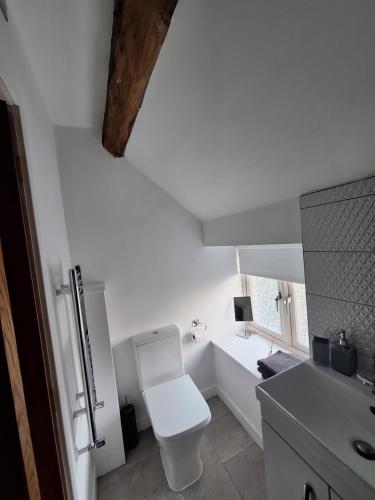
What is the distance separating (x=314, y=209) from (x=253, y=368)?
1.28 m

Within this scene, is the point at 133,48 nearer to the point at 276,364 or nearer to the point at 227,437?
the point at 276,364

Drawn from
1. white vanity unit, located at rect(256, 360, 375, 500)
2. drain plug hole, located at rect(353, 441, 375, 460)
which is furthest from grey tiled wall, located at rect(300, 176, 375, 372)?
drain plug hole, located at rect(353, 441, 375, 460)

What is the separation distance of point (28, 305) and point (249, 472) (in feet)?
6.10

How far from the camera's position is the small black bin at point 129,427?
1733mm

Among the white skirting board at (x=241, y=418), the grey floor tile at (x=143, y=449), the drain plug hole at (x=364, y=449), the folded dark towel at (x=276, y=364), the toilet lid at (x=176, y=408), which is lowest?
the grey floor tile at (x=143, y=449)

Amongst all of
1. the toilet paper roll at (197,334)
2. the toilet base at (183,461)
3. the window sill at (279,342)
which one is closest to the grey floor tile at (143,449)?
the toilet base at (183,461)

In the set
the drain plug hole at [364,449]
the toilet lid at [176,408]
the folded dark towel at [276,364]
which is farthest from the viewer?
the folded dark towel at [276,364]

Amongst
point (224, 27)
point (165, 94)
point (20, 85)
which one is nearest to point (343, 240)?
point (224, 27)

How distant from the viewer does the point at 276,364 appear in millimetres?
1505

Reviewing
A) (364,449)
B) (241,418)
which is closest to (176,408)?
(241,418)

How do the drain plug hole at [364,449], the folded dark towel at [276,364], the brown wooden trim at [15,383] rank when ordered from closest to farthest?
the brown wooden trim at [15,383] → the drain plug hole at [364,449] → the folded dark towel at [276,364]

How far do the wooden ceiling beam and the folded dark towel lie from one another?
1.81m

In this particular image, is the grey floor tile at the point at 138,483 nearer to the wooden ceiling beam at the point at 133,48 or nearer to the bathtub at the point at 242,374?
the bathtub at the point at 242,374

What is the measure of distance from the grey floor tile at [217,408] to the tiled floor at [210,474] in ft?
0.42
